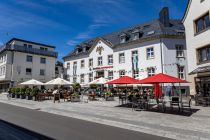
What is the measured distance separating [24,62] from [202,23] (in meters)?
38.1

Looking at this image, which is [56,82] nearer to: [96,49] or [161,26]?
[96,49]

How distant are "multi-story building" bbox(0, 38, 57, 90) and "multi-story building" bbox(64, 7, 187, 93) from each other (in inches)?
438

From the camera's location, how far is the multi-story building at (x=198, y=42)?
17766 mm

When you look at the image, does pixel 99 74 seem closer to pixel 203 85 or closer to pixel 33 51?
pixel 33 51

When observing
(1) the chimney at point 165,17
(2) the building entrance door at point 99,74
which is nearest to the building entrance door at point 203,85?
(1) the chimney at point 165,17

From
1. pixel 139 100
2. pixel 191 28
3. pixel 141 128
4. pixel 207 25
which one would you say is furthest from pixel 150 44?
pixel 141 128

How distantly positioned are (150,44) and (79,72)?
55.6 feet

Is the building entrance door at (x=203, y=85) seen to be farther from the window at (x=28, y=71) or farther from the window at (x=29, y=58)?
the window at (x=29, y=58)

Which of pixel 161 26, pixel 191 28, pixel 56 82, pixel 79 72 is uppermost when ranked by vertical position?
pixel 161 26

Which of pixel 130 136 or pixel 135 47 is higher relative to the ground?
pixel 135 47

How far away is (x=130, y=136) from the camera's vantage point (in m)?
7.10

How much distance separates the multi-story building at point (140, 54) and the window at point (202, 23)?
8.59 m

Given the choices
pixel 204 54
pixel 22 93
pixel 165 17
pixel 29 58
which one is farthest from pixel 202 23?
pixel 29 58

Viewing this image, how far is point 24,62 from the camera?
145 feet
